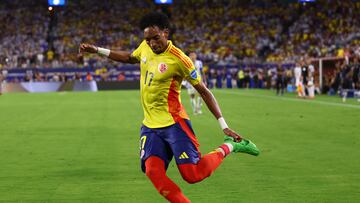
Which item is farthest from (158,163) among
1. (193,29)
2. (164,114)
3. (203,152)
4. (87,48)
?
(193,29)

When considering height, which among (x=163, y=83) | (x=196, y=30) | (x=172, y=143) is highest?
(x=196, y=30)

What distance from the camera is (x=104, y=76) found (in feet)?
220

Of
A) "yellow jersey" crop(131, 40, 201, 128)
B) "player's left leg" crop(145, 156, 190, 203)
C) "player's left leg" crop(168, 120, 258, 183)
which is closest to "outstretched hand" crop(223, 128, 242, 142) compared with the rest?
"player's left leg" crop(168, 120, 258, 183)

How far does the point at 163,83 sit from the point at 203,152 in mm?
7200

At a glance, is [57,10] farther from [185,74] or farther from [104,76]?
[185,74]

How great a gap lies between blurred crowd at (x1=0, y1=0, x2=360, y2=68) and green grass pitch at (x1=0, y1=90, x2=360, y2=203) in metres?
43.6

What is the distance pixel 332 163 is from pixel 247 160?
154cm

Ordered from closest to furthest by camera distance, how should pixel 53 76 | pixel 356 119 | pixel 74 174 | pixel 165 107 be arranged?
pixel 165 107
pixel 74 174
pixel 356 119
pixel 53 76

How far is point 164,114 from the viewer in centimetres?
748

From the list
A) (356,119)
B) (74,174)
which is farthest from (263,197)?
(356,119)

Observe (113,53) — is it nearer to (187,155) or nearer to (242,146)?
(187,155)

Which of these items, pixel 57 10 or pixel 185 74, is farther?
pixel 57 10

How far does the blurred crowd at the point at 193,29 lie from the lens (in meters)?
67.2

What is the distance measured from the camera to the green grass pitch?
9594mm
